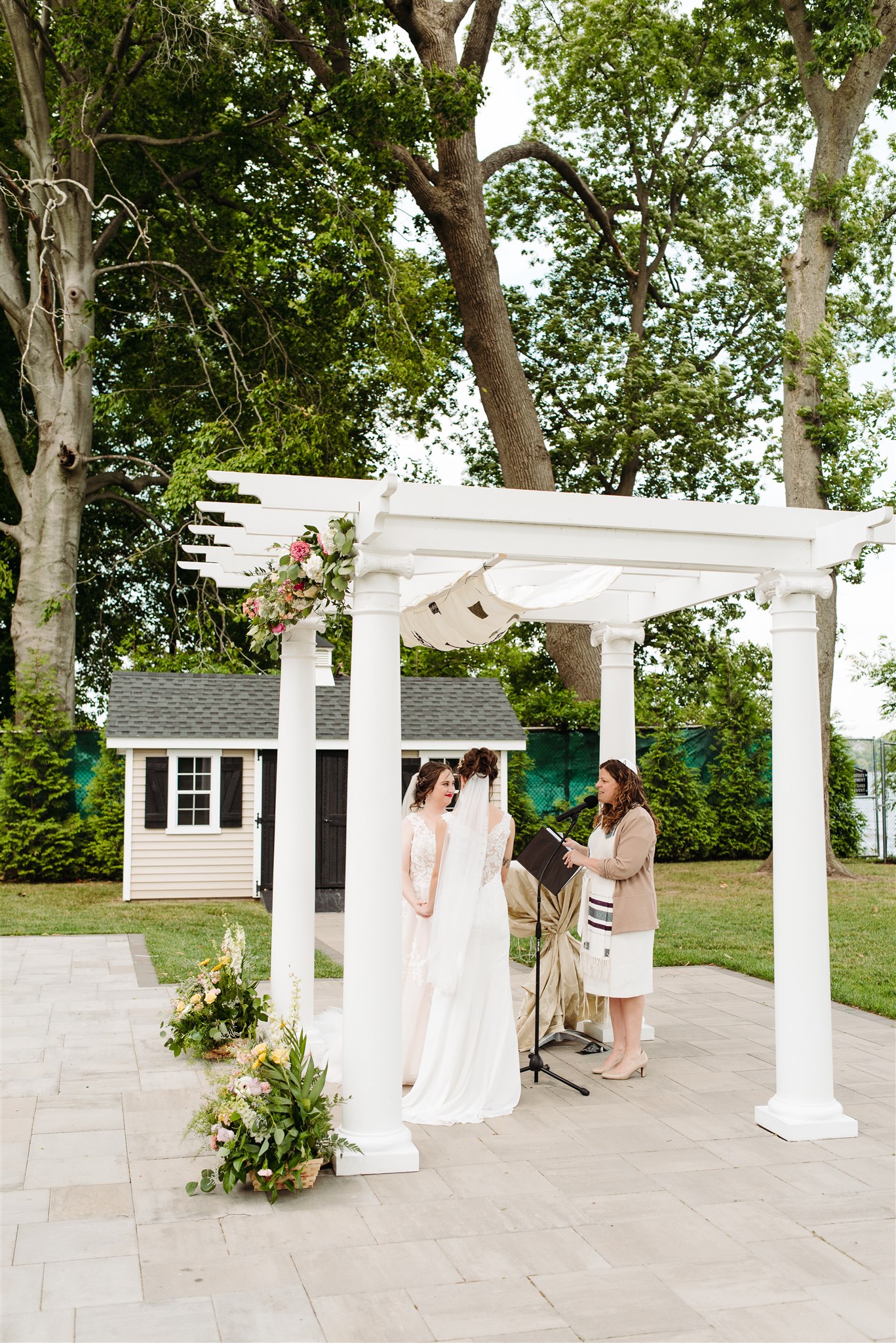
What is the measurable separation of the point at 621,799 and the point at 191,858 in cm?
1078

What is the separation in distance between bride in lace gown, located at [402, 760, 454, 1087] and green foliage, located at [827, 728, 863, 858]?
14822 mm

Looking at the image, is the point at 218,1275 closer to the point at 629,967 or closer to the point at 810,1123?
the point at 810,1123

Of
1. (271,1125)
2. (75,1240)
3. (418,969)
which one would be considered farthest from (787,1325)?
(418,969)

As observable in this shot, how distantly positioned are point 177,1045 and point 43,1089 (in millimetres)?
A: 934

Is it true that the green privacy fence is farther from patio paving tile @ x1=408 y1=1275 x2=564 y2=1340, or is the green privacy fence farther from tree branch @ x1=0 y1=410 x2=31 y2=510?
patio paving tile @ x1=408 y1=1275 x2=564 y2=1340

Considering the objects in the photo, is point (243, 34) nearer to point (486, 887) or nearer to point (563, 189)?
point (563, 189)

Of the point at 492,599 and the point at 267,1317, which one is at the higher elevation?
the point at 492,599

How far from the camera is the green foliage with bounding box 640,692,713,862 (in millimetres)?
20375

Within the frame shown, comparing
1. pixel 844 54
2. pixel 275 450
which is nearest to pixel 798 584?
pixel 275 450

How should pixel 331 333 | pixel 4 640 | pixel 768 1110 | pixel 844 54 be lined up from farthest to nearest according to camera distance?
pixel 4 640, pixel 331 333, pixel 844 54, pixel 768 1110

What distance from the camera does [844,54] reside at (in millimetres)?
16297

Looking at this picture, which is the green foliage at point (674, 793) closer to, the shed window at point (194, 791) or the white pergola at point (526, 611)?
the shed window at point (194, 791)

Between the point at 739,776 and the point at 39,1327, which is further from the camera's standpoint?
the point at 739,776

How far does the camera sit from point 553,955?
823 cm
